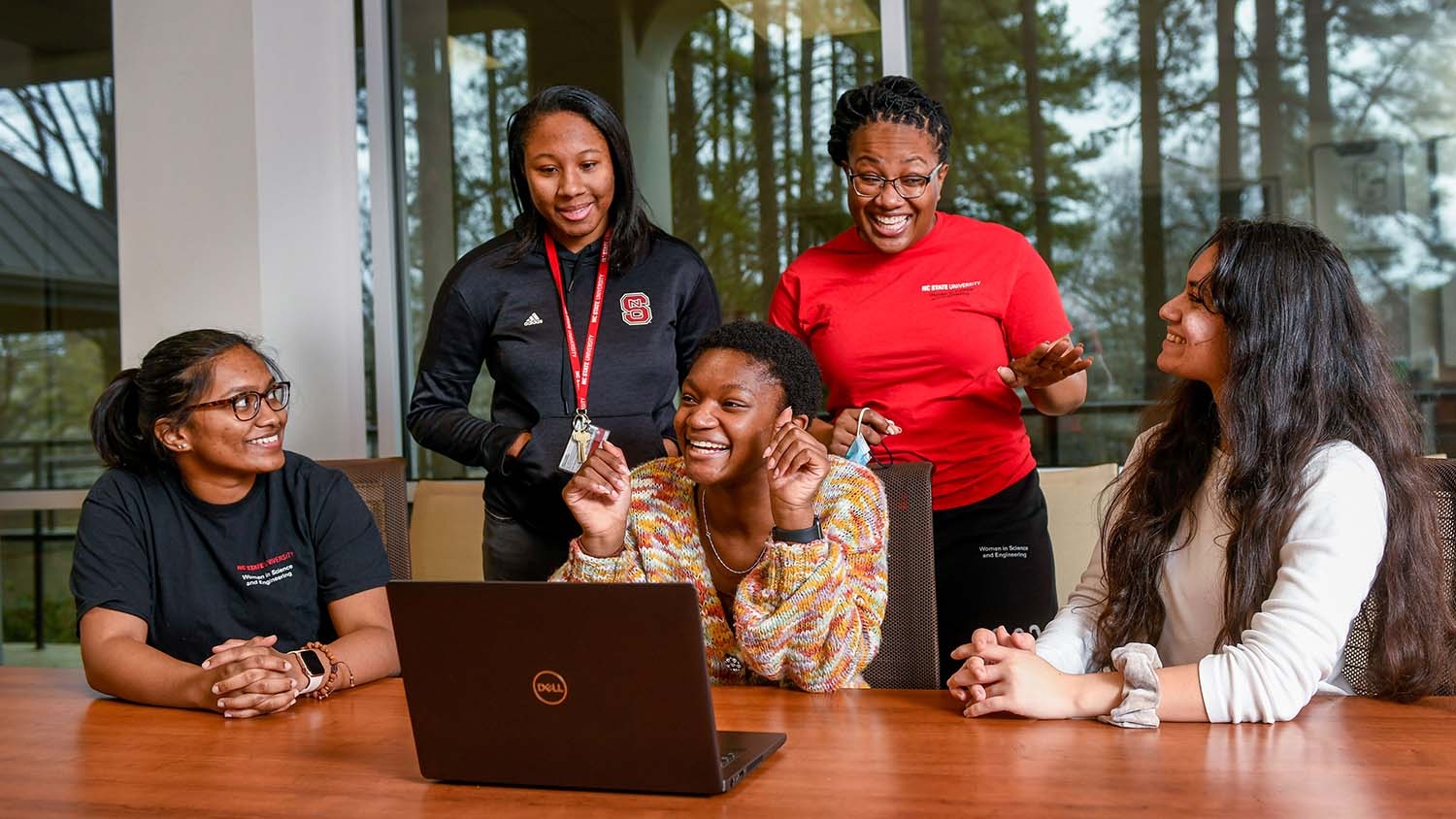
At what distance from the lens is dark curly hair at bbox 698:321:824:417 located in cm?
211

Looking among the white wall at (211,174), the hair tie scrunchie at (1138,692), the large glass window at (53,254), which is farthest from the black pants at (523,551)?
the large glass window at (53,254)

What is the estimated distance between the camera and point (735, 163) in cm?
444

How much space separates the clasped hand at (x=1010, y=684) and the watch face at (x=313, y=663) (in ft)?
3.16

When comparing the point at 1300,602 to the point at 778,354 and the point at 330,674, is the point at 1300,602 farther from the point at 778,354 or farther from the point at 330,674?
the point at 330,674

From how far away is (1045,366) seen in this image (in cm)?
226

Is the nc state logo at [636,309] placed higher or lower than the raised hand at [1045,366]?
higher

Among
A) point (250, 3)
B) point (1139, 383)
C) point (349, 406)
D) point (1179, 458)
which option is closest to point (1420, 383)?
point (1139, 383)

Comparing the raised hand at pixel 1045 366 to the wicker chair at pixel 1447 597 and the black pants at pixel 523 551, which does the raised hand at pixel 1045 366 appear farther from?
the black pants at pixel 523 551

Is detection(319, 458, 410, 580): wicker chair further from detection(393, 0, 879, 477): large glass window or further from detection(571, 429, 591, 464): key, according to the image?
detection(393, 0, 879, 477): large glass window

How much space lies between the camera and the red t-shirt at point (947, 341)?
251 centimetres

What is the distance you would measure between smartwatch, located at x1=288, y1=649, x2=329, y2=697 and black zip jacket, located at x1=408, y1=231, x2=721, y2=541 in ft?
2.06

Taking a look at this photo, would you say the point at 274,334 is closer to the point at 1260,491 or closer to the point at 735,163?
the point at 735,163

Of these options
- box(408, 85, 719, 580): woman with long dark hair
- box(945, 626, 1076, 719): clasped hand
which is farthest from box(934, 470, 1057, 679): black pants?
box(945, 626, 1076, 719): clasped hand

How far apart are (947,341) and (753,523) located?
0.65 m
